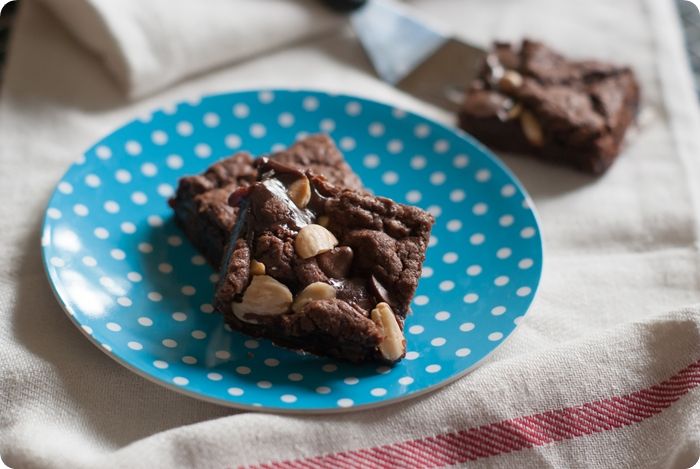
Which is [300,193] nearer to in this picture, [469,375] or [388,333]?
[388,333]

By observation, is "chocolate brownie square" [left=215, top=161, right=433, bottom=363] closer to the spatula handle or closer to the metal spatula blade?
the metal spatula blade

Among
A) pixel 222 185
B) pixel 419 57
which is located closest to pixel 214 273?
pixel 222 185

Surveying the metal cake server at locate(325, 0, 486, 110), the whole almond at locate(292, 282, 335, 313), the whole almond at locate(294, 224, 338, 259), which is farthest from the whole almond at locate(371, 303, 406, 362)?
the metal cake server at locate(325, 0, 486, 110)

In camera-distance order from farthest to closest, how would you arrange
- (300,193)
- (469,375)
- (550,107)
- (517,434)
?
(550,107), (300,193), (469,375), (517,434)

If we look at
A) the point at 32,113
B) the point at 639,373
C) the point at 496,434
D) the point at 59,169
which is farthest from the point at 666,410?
the point at 32,113

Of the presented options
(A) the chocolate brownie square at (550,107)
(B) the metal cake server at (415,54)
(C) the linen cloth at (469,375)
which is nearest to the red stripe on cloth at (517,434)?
(C) the linen cloth at (469,375)

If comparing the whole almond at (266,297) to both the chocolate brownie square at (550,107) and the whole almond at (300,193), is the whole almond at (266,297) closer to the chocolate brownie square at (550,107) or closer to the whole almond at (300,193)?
the whole almond at (300,193)

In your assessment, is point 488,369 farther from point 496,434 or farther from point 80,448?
point 80,448
